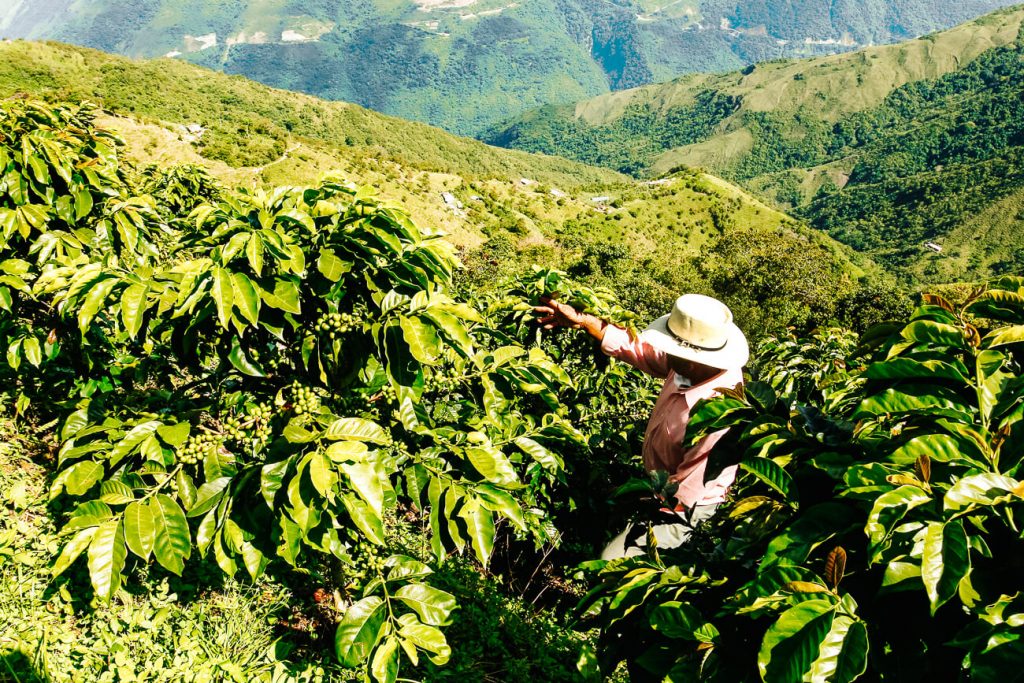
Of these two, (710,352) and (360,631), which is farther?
(710,352)

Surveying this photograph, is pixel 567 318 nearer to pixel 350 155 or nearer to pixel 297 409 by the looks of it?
pixel 297 409

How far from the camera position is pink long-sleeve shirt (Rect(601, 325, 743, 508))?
11.1ft

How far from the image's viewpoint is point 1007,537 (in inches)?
Answer: 51.1

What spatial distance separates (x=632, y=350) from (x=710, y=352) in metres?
0.59

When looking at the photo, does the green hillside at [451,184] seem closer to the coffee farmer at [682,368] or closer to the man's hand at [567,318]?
the man's hand at [567,318]

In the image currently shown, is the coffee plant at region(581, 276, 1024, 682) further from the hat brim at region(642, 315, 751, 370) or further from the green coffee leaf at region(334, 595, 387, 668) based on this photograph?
the hat brim at region(642, 315, 751, 370)

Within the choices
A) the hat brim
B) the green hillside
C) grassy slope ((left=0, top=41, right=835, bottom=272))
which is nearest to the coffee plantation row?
the hat brim

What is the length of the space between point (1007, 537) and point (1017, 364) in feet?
2.57

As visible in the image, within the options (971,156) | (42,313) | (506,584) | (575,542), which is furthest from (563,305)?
(971,156)

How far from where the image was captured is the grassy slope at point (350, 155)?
5394 cm

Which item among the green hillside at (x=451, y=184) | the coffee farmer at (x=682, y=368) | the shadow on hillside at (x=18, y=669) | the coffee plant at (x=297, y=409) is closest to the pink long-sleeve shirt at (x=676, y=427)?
the coffee farmer at (x=682, y=368)

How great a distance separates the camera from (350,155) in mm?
63312

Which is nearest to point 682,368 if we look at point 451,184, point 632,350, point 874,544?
point 632,350

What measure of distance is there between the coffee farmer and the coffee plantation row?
1.23 feet
